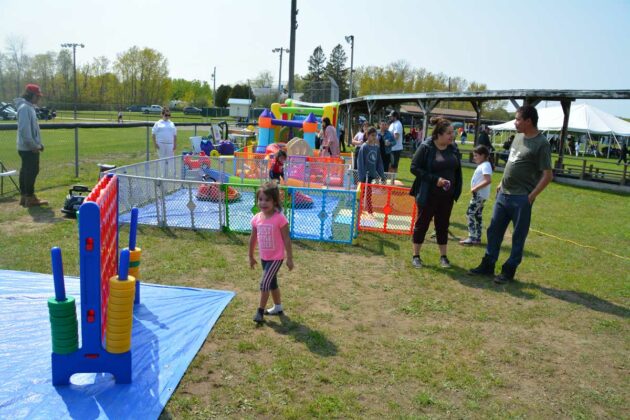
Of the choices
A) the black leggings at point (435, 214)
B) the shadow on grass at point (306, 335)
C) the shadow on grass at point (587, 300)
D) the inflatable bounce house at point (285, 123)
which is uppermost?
the inflatable bounce house at point (285, 123)

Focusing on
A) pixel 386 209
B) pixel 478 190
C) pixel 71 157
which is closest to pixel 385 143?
pixel 386 209

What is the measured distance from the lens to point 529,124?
5324 millimetres

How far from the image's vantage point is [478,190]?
23.3 feet

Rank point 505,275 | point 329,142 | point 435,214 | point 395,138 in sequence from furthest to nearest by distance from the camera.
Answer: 1. point 329,142
2. point 395,138
3. point 435,214
4. point 505,275

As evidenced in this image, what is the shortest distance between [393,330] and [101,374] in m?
2.51

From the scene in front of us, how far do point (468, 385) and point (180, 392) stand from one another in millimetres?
2125

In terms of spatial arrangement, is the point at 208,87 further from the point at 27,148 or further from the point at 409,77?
the point at 27,148

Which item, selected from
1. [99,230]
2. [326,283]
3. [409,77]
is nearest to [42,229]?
[326,283]

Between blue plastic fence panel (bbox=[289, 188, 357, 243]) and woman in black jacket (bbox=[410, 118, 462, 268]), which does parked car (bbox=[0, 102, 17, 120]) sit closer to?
blue plastic fence panel (bbox=[289, 188, 357, 243])

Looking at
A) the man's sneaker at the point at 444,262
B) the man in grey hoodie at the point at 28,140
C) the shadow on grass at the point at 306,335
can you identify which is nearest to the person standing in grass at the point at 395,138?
the man's sneaker at the point at 444,262

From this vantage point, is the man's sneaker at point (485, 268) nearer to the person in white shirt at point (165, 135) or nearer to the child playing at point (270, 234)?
the child playing at point (270, 234)

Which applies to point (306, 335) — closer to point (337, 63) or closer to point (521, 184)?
point (521, 184)

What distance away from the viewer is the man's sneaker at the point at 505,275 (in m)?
5.76

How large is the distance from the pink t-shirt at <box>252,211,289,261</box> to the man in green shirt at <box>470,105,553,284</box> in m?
2.95
